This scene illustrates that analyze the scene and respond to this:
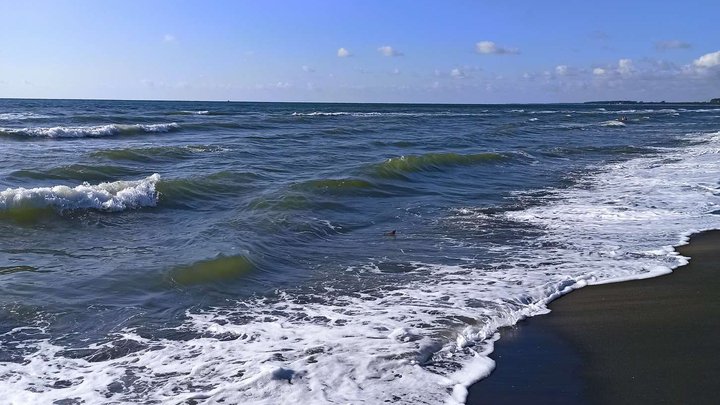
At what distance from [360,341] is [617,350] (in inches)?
85.9

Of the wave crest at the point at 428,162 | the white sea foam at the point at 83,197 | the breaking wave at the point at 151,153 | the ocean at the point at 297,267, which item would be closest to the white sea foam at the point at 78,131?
the breaking wave at the point at 151,153

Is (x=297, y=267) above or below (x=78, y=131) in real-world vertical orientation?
below

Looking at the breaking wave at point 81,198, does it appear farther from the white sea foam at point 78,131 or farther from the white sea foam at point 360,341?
the white sea foam at point 78,131

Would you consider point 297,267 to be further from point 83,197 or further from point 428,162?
→ point 428,162

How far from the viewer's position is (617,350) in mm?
5277

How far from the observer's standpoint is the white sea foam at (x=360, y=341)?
4.60 m

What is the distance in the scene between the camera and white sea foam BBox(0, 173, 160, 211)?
11.0 m

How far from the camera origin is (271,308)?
257 inches

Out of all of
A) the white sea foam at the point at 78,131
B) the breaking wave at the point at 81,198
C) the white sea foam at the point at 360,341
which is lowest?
the white sea foam at the point at 360,341

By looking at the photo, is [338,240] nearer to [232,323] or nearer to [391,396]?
[232,323]

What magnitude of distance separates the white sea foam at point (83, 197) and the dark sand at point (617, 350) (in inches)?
332

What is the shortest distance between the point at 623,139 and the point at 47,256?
99.5ft

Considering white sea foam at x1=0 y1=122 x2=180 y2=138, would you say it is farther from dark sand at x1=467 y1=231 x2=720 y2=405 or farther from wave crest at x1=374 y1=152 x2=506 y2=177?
dark sand at x1=467 y1=231 x2=720 y2=405

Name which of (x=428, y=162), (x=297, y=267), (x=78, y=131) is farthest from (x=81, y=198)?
(x=78, y=131)
